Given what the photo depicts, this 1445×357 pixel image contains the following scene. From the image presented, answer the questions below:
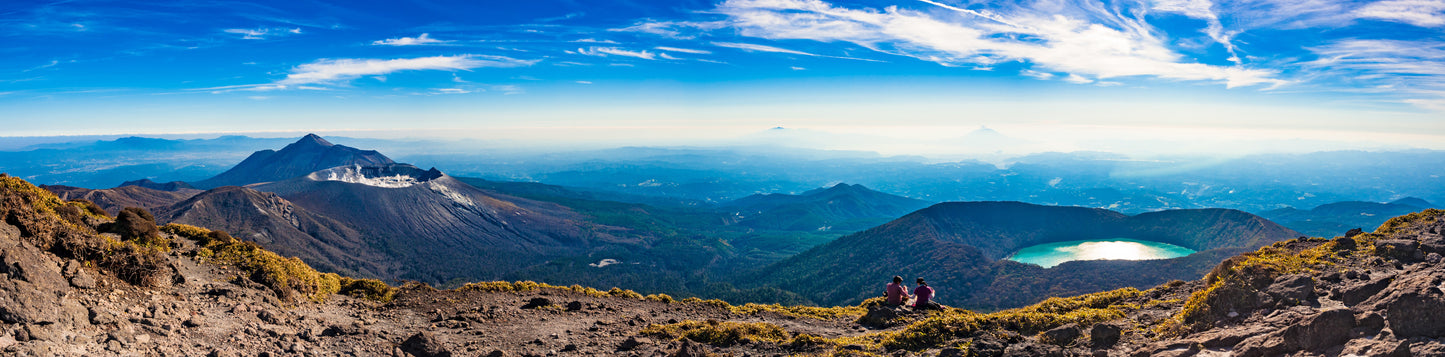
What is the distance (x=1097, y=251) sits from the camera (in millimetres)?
116062

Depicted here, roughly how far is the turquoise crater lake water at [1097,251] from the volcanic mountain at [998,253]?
14.4ft

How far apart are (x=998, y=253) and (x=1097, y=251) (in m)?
21.4

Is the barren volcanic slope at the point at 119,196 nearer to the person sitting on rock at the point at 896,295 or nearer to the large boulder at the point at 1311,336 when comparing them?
the person sitting on rock at the point at 896,295

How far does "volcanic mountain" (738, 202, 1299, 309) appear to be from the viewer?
84.5m

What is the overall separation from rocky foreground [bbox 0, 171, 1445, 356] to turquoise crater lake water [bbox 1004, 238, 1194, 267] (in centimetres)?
10676

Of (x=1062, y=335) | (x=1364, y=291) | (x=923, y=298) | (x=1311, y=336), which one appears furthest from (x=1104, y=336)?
(x=923, y=298)

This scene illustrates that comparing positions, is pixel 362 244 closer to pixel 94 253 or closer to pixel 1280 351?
pixel 94 253

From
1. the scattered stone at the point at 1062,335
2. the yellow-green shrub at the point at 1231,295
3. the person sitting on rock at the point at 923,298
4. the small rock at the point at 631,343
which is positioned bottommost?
the small rock at the point at 631,343

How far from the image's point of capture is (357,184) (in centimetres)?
17000

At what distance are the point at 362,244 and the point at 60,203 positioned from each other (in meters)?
148

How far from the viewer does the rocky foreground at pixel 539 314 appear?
8164mm

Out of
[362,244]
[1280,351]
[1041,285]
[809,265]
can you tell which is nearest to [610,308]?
[1280,351]

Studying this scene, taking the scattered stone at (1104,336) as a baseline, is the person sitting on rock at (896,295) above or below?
below

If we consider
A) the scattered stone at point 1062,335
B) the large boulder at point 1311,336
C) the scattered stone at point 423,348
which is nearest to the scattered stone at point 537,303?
the scattered stone at point 423,348
